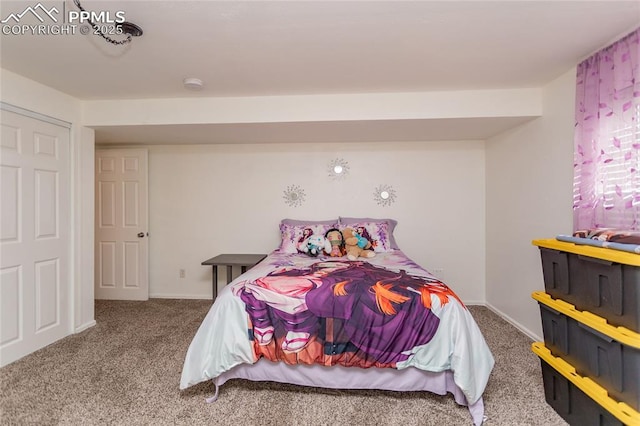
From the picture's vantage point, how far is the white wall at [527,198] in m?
2.33

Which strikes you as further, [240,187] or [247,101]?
[240,187]

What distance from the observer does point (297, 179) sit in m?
3.75

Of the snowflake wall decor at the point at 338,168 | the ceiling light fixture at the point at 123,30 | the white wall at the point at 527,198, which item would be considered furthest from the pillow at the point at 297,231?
the ceiling light fixture at the point at 123,30

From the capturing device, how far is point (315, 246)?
2.99 meters

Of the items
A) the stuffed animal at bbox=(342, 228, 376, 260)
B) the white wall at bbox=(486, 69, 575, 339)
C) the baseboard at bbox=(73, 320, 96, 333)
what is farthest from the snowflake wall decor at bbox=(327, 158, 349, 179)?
the baseboard at bbox=(73, 320, 96, 333)

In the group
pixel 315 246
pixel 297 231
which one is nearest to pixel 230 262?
pixel 297 231

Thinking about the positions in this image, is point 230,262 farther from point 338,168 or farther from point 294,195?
point 338,168

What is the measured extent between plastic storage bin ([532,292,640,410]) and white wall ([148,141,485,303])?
75.6 inches

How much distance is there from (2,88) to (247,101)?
183 centimetres

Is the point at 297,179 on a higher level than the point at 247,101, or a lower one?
lower

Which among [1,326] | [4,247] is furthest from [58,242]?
[1,326]

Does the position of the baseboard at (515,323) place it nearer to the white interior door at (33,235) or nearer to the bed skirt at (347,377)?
the bed skirt at (347,377)

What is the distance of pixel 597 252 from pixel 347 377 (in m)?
1.50

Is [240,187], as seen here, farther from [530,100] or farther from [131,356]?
[530,100]
